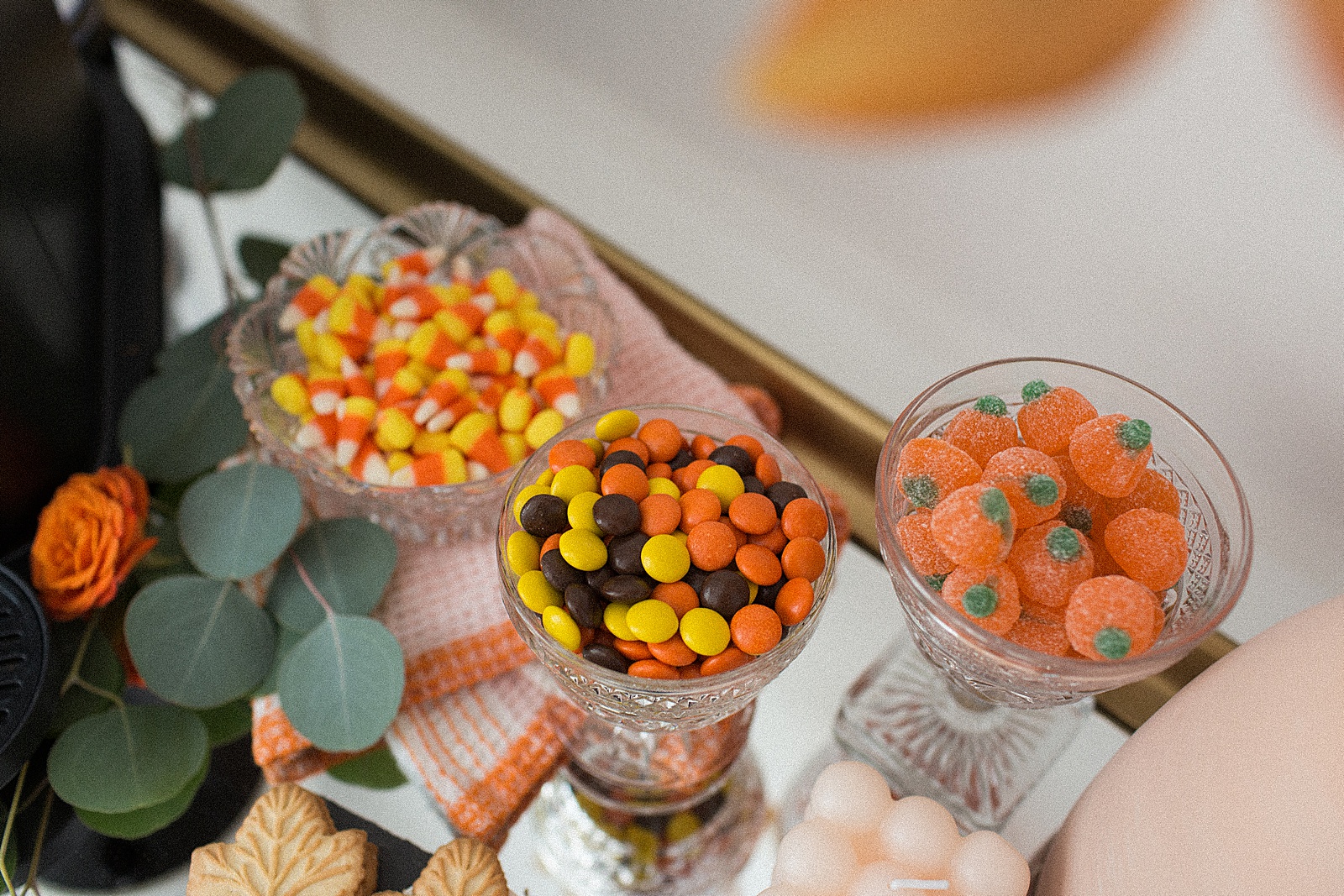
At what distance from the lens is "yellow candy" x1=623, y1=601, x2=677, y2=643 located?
1.71 ft

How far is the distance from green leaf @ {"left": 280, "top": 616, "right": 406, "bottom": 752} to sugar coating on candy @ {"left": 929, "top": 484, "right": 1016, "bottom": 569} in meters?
0.37

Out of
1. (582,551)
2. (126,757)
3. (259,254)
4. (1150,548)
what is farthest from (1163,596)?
(259,254)

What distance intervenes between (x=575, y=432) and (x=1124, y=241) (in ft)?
1.21

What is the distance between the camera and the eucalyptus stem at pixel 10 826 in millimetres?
648

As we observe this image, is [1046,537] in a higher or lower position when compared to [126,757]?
higher

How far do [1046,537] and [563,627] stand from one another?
0.25 metres

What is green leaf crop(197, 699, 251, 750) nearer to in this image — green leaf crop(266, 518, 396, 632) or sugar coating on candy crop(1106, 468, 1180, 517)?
green leaf crop(266, 518, 396, 632)

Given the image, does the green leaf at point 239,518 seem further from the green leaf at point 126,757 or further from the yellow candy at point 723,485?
the yellow candy at point 723,485

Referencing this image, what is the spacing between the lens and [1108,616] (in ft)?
1.55

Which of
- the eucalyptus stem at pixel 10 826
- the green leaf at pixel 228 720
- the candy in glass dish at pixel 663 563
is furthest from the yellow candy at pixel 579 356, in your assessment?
the eucalyptus stem at pixel 10 826

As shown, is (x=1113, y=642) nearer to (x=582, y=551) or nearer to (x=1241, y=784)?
(x=1241, y=784)

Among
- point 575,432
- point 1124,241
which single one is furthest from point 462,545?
point 1124,241

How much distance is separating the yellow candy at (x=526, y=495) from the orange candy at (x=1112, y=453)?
291 millimetres

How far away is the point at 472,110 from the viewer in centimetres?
107
